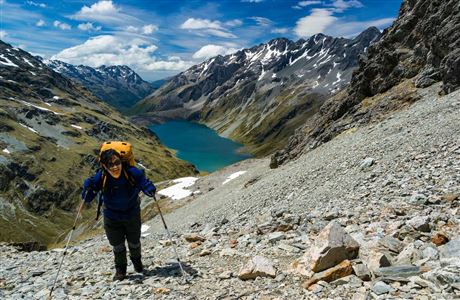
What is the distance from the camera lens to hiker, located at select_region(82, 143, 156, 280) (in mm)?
12195

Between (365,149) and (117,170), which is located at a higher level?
(117,170)

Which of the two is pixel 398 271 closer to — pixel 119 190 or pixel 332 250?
pixel 332 250

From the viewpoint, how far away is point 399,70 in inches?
1933

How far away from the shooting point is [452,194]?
12359mm

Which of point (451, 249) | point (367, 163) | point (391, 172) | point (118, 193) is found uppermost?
point (118, 193)

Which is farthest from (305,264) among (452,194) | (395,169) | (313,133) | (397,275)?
(313,133)

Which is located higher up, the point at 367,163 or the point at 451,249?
the point at 367,163

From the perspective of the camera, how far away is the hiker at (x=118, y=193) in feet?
40.0

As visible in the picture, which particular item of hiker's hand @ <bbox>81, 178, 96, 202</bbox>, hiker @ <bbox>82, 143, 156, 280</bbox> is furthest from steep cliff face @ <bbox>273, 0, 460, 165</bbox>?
hiker's hand @ <bbox>81, 178, 96, 202</bbox>

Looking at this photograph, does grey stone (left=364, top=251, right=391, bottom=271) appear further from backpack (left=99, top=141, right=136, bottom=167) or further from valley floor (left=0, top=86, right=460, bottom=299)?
backpack (left=99, top=141, right=136, bottom=167)

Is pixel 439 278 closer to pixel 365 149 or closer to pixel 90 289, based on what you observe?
pixel 90 289

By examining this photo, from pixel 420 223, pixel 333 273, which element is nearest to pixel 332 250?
pixel 333 273

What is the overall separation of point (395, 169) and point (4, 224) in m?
185

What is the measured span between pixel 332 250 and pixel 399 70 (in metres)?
45.5
